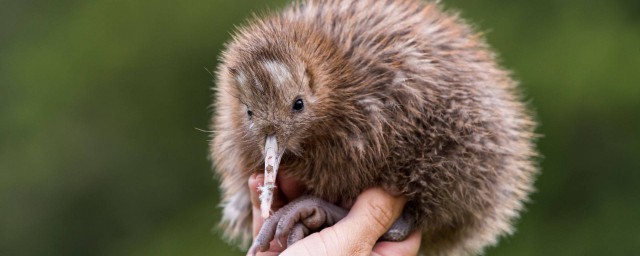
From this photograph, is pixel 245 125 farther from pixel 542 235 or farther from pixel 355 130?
pixel 542 235

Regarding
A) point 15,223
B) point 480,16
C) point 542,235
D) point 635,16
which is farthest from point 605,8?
point 15,223

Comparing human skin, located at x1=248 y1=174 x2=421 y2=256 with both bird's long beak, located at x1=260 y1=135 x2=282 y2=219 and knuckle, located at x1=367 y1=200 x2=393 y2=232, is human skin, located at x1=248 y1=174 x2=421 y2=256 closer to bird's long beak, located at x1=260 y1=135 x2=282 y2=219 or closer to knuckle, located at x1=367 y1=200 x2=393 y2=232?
knuckle, located at x1=367 y1=200 x2=393 y2=232

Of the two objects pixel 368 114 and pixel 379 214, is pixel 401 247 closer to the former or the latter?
pixel 379 214

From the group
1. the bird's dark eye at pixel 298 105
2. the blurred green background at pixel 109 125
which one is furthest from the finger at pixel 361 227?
the blurred green background at pixel 109 125

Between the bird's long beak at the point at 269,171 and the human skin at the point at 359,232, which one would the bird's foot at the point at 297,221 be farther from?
the bird's long beak at the point at 269,171

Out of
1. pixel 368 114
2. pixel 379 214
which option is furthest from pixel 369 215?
pixel 368 114

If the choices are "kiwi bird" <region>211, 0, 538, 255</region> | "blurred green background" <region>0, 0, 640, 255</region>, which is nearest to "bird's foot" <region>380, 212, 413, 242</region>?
"kiwi bird" <region>211, 0, 538, 255</region>
